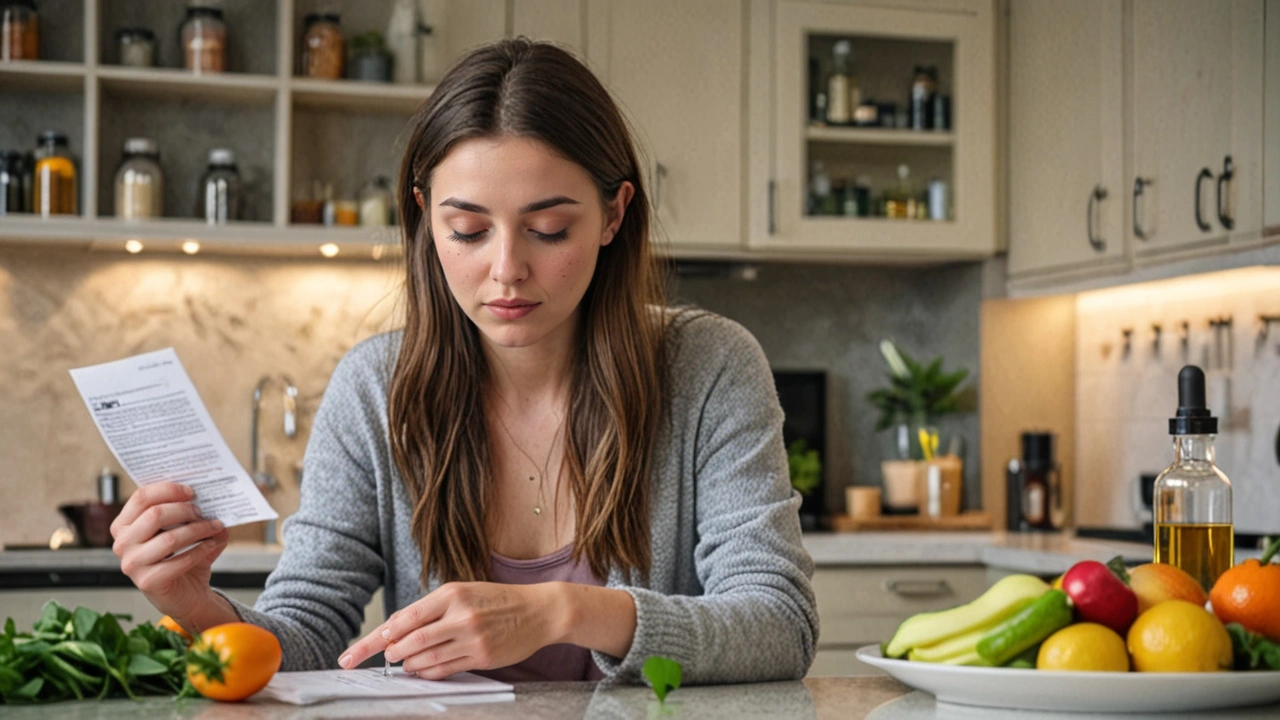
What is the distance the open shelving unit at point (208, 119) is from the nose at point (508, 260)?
5.77 feet

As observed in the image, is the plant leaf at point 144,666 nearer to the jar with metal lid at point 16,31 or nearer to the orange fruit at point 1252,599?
the orange fruit at point 1252,599

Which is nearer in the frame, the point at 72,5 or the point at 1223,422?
the point at 1223,422

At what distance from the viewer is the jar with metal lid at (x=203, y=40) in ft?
10.8

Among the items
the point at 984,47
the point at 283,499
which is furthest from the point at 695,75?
the point at 283,499

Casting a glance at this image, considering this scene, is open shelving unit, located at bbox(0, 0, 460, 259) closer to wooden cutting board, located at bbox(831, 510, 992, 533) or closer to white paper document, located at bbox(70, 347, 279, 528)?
wooden cutting board, located at bbox(831, 510, 992, 533)

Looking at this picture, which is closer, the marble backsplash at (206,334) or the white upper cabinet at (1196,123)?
the white upper cabinet at (1196,123)

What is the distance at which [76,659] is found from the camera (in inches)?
45.1

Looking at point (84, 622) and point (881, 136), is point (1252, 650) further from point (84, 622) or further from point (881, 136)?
point (881, 136)

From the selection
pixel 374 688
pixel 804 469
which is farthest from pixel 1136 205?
pixel 374 688

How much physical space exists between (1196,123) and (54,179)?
2498 mm

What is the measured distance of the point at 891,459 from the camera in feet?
12.9

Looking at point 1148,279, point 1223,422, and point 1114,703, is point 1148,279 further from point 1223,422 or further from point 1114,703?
point 1114,703

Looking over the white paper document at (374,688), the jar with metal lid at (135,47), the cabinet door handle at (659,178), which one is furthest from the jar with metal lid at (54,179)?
the white paper document at (374,688)

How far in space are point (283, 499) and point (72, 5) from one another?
1.31m
